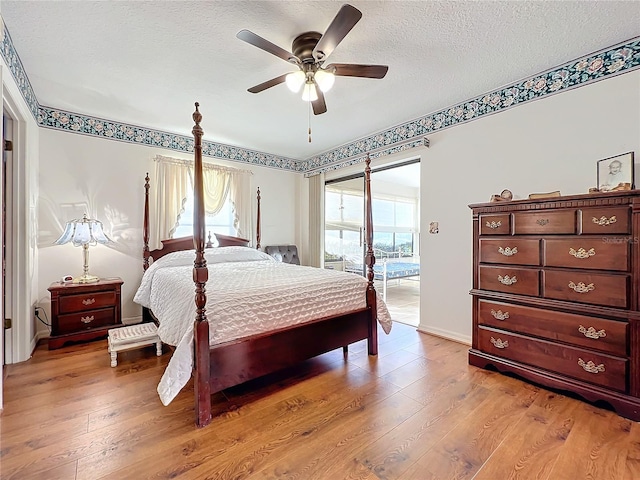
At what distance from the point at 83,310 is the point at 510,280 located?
164 inches

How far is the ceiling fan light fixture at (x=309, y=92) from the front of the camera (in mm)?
2223

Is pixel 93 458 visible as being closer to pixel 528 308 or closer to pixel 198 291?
pixel 198 291

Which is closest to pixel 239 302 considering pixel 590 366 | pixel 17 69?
pixel 590 366

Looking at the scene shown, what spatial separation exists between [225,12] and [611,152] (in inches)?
119

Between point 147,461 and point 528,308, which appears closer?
point 147,461

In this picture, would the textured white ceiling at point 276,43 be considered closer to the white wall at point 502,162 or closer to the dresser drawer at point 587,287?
the white wall at point 502,162

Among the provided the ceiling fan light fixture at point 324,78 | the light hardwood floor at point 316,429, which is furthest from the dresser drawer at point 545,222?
the ceiling fan light fixture at point 324,78

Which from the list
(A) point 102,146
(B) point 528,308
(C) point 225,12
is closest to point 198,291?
(C) point 225,12

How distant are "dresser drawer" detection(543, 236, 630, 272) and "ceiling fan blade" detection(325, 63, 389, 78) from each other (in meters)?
1.74

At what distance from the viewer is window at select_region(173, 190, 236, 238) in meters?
4.19

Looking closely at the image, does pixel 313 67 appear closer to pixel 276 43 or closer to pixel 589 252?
pixel 276 43

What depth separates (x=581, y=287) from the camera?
2.05 m

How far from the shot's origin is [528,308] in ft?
7.52

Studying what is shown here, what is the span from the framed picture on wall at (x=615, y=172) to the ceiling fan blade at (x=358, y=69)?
175cm
